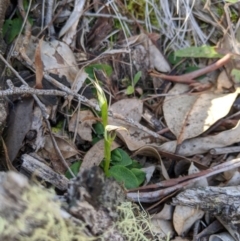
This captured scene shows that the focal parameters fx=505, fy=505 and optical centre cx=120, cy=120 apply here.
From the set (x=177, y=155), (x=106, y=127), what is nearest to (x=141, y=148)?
(x=177, y=155)

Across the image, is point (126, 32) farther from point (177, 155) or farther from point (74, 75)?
point (177, 155)

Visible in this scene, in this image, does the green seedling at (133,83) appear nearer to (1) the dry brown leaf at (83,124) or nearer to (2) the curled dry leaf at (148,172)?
(1) the dry brown leaf at (83,124)

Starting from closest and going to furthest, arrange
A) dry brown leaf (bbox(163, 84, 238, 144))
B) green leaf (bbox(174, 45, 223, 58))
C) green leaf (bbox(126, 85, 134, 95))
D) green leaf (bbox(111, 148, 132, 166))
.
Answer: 1. green leaf (bbox(111, 148, 132, 166))
2. dry brown leaf (bbox(163, 84, 238, 144))
3. green leaf (bbox(126, 85, 134, 95))
4. green leaf (bbox(174, 45, 223, 58))

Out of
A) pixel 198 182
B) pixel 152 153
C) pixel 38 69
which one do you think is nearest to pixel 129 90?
pixel 152 153

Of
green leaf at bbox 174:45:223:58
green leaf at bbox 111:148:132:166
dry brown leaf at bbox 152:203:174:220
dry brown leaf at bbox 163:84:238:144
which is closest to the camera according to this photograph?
dry brown leaf at bbox 152:203:174:220

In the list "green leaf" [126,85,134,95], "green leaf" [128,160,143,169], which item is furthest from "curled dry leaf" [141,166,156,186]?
"green leaf" [126,85,134,95]

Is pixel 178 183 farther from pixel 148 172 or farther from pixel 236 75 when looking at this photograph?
pixel 236 75

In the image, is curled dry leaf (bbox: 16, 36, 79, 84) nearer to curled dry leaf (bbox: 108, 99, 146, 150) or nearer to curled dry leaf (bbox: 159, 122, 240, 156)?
curled dry leaf (bbox: 108, 99, 146, 150)
